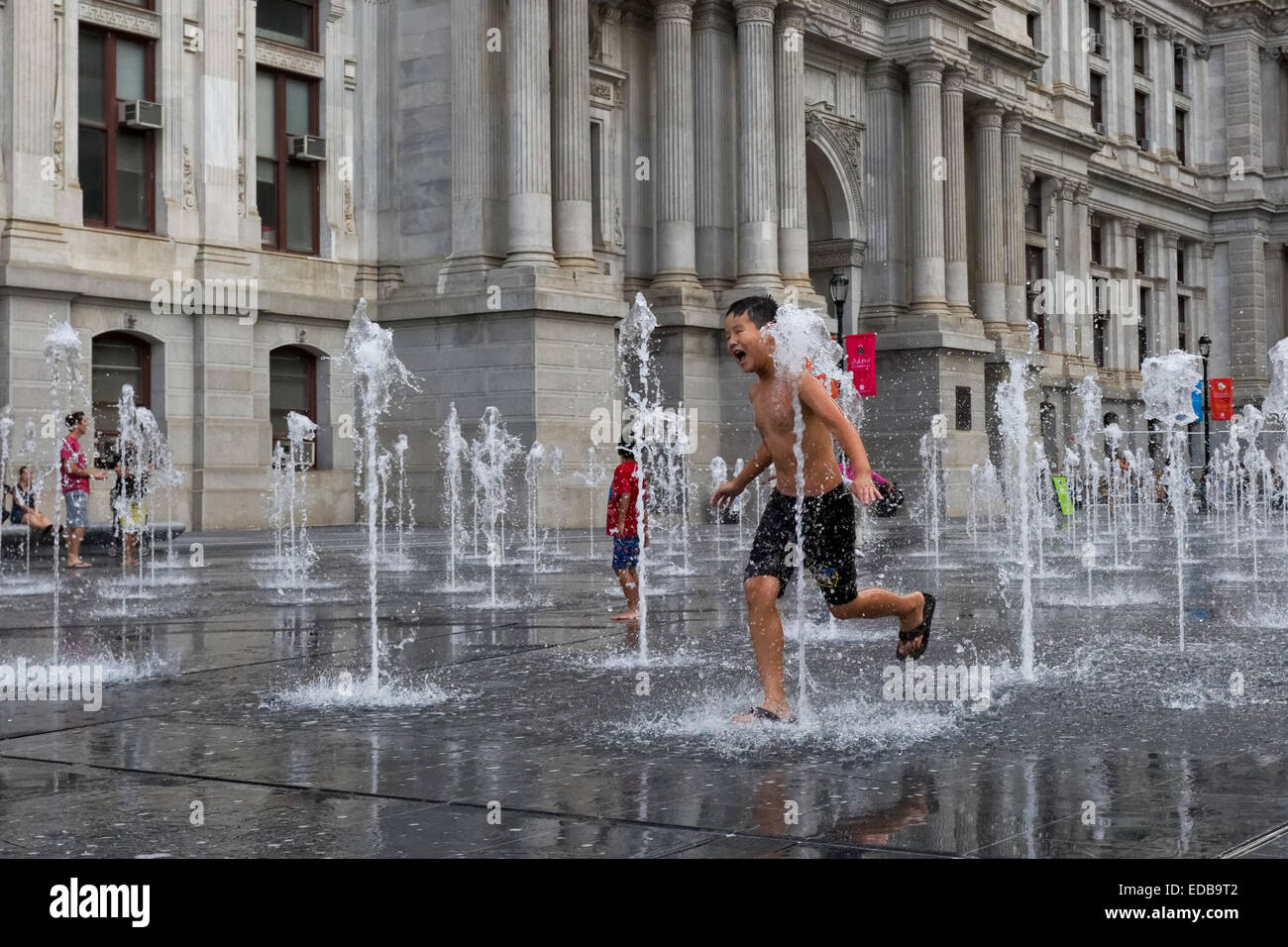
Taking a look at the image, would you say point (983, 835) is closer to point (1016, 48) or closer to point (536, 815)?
point (536, 815)

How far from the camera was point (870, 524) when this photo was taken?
3034 cm

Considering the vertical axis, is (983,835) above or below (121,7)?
below

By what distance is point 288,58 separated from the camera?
30.1 meters

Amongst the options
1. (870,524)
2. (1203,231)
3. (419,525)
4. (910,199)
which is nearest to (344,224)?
(419,525)

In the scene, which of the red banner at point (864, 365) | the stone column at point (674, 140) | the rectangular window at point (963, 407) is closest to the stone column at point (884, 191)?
the rectangular window at point (963, 407)

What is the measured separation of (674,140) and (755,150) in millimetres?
1767

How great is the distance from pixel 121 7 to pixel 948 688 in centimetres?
2343

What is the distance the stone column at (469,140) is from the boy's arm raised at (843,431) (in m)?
24.1

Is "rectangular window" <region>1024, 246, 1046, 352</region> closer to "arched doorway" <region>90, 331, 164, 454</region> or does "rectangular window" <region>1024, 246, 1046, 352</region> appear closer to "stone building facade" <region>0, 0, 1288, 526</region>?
"stone building facade" <region>0, 0, 1288, 526</region>

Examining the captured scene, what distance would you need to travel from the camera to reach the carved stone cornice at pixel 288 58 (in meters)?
29.6

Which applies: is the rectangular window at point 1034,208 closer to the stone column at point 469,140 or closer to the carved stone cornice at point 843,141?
the carved stone cornice at point 843,141

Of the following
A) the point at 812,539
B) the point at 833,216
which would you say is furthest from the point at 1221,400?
the point at 812,539

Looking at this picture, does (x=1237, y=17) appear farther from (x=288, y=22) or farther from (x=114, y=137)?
(x=114, y=137)

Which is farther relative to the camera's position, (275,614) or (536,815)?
(275,614)
